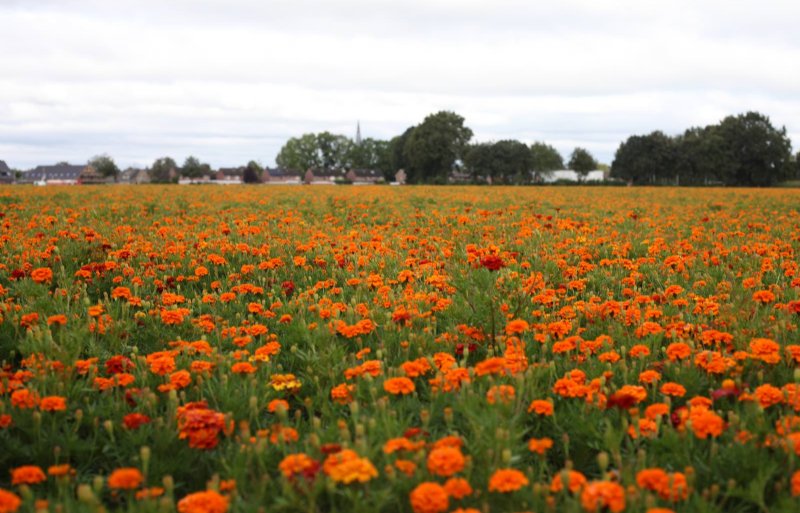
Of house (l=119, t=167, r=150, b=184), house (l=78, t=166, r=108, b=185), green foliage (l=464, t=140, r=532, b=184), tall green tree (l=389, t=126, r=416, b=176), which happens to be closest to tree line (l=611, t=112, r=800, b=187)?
green foliage (l=464, t=140, r=532, b=184)

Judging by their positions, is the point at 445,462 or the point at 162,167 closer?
the point at 445,462

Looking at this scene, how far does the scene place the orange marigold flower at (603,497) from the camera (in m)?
2.29

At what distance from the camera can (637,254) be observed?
851cm

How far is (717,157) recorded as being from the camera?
245ft

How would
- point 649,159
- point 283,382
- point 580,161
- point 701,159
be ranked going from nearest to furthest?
point 283,382 < point 701,159 < point 649,159 < point 580,161

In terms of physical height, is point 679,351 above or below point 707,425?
above

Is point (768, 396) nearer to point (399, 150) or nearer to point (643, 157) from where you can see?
point (643, 157)

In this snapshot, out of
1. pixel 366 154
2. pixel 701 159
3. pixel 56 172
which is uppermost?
pixel 366 154

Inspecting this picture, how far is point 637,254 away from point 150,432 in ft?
22.8

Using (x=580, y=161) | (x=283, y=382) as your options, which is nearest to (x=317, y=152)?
(x=580, y=161)

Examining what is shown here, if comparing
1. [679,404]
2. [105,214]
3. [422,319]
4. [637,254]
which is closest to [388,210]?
[105,214]

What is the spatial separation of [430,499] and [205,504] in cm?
81

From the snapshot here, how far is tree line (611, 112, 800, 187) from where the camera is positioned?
7344 cm

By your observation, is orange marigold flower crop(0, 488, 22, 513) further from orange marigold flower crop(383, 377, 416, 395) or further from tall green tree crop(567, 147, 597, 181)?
tall green tree crop(567, 147, 597, 181)
